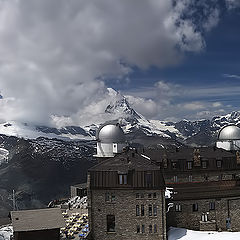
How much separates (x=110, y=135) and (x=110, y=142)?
1368 millimetres

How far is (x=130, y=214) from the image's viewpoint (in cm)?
3900

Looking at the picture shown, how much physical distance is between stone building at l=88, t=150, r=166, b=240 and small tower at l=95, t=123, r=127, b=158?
2298cm

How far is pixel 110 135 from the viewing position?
6444 cm

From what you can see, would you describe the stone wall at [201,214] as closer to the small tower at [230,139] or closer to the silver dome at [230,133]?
the small tower at [230,139]

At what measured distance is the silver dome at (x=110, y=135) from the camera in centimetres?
6419

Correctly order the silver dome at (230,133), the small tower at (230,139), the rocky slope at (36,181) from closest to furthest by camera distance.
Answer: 1. the small tower at (230,139)
2. the silver dome at (230,133)
3. the rocky slope at (36,181)

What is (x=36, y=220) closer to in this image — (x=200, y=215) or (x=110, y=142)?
(x=200, y=215)

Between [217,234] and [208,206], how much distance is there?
14.4 ft

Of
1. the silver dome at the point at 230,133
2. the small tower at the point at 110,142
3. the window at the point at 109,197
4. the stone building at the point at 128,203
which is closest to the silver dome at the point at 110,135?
the small tower at the point at 110,142

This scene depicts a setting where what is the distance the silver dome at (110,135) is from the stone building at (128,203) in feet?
79.0

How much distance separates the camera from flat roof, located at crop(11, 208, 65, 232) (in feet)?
116

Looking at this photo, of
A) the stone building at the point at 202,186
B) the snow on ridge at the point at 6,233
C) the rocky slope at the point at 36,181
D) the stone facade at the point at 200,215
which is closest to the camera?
the snow on ridge at the point at 6,233

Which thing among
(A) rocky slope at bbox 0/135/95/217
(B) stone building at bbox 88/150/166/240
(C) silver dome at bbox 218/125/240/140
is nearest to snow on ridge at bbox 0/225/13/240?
(B) stone building at bbox 88/150/166/240

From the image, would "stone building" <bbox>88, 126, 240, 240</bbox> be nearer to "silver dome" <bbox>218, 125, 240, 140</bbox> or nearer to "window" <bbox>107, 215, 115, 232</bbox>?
"window" <bbox>107, 215, 115, 232</bbox>
